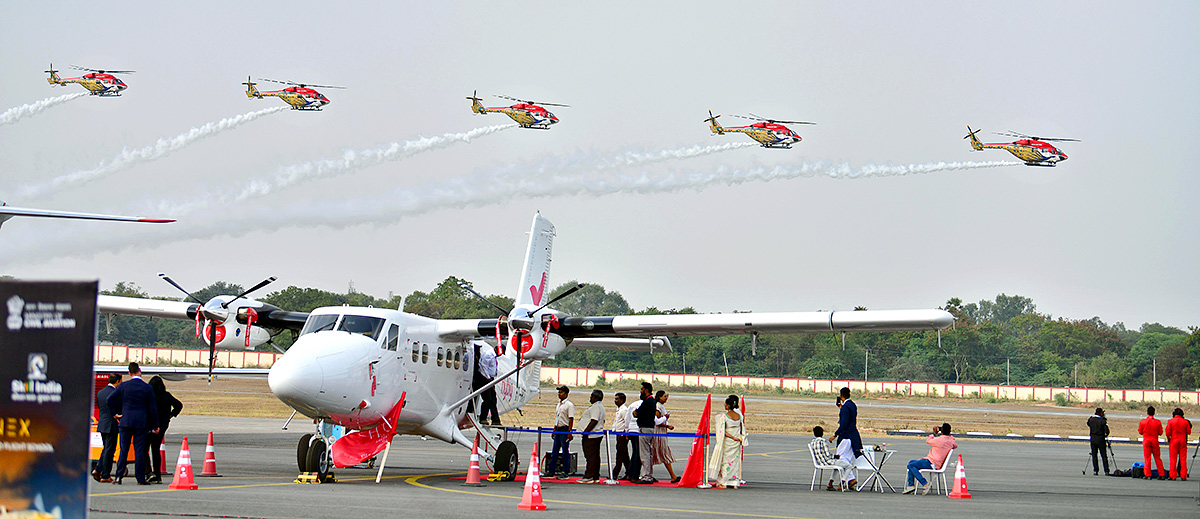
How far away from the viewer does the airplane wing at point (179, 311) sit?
72.7 feet

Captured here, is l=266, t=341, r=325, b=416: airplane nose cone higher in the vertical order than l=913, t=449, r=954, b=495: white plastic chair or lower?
higher

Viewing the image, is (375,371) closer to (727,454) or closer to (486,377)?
(486,377)

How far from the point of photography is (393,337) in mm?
19266

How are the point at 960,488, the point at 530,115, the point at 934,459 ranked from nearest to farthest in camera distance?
the point at 960,488
the point at 934,459
the point at 530,115

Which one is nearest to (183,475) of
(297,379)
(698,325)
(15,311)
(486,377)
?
(297,379)

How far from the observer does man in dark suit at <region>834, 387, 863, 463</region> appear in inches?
715

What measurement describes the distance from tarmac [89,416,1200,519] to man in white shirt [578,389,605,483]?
0.75 meters

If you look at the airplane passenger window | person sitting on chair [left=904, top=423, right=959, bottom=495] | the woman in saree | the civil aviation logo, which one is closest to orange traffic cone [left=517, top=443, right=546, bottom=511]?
the woman in saree

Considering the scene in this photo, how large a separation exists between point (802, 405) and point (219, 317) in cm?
4789

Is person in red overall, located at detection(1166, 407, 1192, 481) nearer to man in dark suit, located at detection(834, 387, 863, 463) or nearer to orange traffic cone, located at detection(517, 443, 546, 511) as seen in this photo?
man in dark suit, located at detection(834, 387, 863, 463)

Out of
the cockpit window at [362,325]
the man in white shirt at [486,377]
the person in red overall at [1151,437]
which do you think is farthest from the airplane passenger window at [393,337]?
the person in red overall at [1151,437]

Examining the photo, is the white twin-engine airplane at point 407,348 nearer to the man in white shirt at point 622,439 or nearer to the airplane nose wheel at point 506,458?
the airplane nose wheel at point 506,458

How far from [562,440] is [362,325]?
13.9ft

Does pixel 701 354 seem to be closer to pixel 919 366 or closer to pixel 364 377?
pixel 919 366
